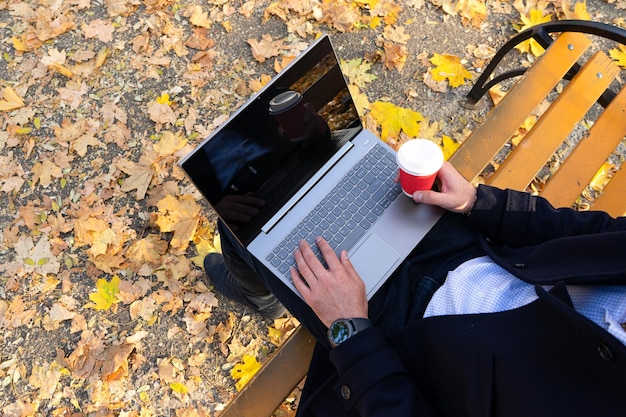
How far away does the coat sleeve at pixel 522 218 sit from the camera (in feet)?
5.04

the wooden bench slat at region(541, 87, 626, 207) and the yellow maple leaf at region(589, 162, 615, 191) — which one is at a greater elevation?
the wooden bench slat at region(541, 87, 626, 207)

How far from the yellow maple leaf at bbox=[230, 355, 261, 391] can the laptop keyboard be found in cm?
94

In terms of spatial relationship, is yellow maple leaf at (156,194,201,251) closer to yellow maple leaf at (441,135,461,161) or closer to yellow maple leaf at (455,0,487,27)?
yellow maple leaf at (441,135,461,161)

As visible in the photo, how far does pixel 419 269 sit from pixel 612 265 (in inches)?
23.9

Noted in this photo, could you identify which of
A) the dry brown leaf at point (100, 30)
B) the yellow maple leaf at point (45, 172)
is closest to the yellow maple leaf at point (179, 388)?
the yellow maple leaf at point (45, 172)

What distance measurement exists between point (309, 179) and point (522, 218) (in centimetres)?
77

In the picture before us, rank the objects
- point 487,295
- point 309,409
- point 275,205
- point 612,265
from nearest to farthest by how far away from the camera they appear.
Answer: point 612,265 → point 487,295 → point 309,409 → point 275,205

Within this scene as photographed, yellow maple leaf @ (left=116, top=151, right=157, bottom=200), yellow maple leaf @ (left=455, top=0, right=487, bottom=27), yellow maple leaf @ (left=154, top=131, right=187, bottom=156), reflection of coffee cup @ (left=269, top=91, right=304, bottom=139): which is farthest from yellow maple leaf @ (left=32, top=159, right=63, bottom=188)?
yellow maple leaf @ (left=455, top=0, right=487, bottom=27)

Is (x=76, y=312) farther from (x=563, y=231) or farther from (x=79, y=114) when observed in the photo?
(x=563, y=231)

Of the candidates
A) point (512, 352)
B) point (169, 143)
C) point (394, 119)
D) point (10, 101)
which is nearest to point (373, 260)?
point (512, 352)

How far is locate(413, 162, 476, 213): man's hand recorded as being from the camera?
1.61 meters

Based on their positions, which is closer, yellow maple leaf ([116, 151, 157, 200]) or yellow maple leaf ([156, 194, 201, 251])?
yellow maple leaf ([156, 194, 201, 251])

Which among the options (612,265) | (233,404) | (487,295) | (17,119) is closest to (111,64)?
(17,119)

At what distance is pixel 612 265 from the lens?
1.16 meters
